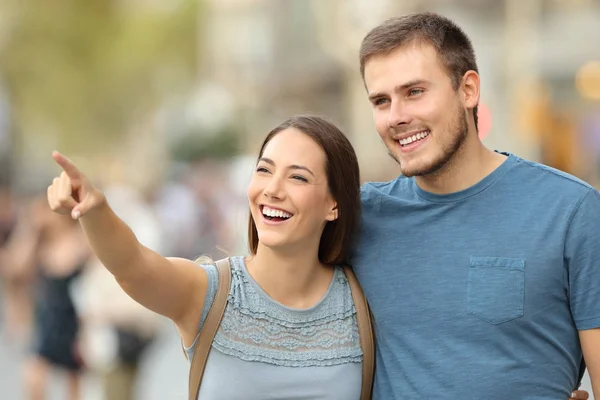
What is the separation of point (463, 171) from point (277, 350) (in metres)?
0.85

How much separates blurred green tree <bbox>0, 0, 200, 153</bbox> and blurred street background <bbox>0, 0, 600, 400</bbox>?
104mm

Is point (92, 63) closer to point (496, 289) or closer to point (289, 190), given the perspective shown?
point (289, 190)

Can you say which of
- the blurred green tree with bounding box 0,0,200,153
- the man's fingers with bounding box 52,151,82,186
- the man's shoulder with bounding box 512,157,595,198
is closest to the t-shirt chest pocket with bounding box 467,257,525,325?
the man's shoulder with bounding box 512,157,595,198

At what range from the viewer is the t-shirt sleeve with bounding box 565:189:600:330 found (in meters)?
3.22

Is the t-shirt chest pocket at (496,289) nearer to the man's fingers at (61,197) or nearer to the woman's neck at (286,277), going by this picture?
the woman's neck at (286,277)

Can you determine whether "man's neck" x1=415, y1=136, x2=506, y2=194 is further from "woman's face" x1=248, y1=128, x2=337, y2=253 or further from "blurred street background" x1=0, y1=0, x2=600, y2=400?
"blurred street background" x1=0, y1=0, x2=600, y2=400

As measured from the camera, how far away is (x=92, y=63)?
50.9 metres

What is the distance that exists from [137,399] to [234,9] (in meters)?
60.3

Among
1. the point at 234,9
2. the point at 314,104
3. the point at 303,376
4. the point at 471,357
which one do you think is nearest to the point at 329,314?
the point at 303,376

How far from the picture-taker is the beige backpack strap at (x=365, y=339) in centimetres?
353

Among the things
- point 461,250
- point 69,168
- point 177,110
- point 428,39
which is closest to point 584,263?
point 461,250

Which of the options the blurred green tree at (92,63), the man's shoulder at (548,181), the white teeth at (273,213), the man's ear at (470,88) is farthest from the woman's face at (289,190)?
the blurred green tree at (92,63)

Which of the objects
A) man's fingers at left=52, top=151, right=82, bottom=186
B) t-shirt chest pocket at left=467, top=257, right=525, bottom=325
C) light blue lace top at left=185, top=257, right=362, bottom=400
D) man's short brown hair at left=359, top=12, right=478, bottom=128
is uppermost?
man's short brown hair at left=359, top=12, right=478, bottom=128

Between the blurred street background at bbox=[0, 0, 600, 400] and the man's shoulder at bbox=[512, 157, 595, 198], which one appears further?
the blurred street background at bbox=[0, 0, 600, 400]
